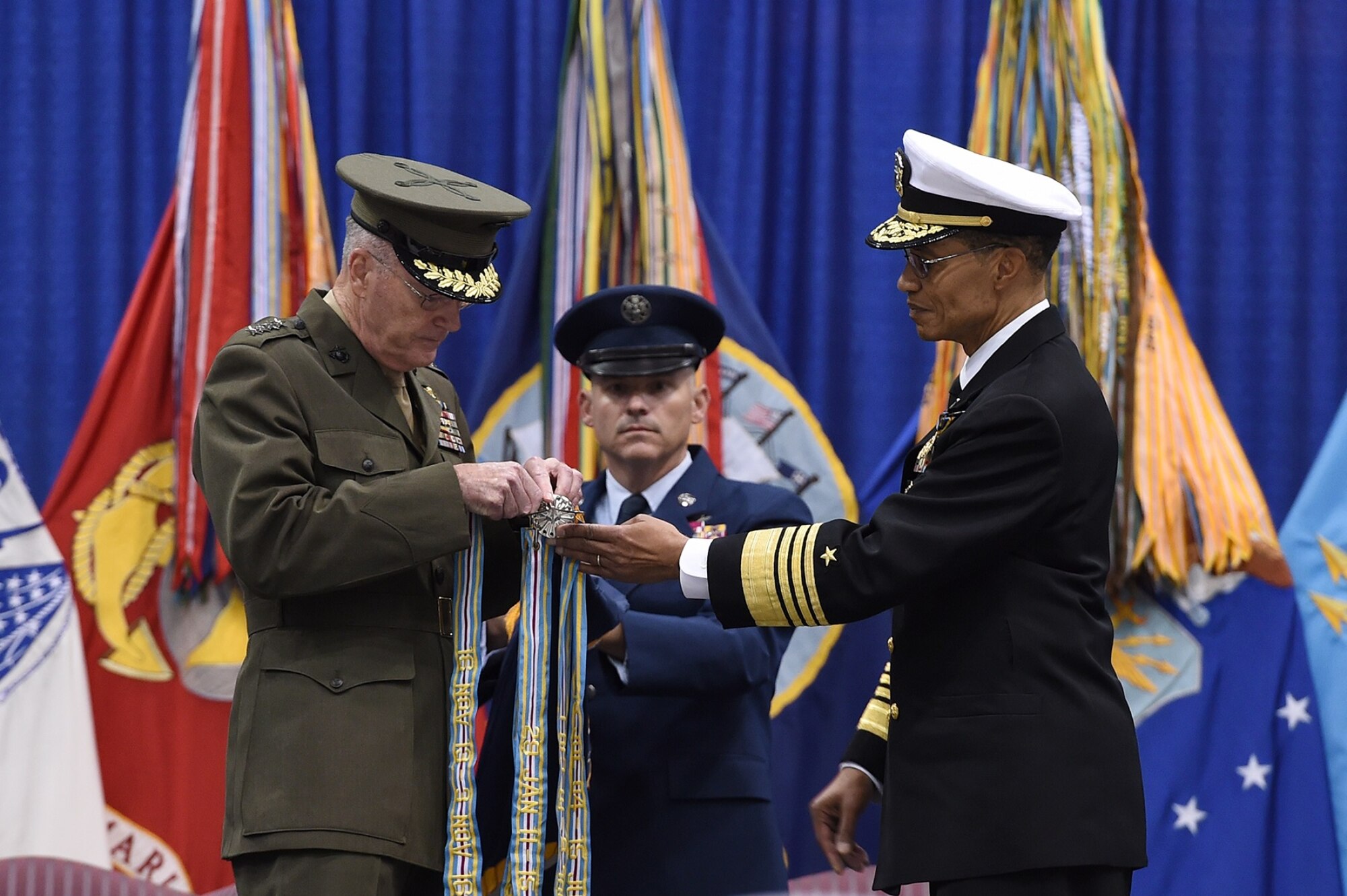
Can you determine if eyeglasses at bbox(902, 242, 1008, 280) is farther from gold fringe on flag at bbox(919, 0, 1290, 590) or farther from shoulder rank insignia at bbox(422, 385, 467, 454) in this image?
gold fringe on flag at bbox(919, 0, 1290, 590)

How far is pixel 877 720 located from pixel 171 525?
6.03 feet

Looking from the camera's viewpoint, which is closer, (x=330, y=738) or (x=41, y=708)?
(x=330, y=738)

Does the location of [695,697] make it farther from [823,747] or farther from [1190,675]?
[1190,675]

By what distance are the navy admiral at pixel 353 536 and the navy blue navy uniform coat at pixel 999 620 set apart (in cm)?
49

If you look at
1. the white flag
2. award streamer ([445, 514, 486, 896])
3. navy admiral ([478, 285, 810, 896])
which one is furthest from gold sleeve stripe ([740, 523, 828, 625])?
the white flag

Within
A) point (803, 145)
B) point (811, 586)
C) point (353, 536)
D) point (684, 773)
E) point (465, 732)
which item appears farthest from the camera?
point (803, 145)

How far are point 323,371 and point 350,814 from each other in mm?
615

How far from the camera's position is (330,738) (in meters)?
1.95

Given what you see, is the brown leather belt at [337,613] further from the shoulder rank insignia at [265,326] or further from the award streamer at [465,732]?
the shoulder rank insignia at [265,326]

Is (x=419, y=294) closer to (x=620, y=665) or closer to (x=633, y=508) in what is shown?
(x=620, y=665)

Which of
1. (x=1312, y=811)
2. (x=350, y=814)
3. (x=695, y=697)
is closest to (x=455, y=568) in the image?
(x=350, y=814)

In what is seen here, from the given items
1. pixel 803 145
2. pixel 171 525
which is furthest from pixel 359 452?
pixel 803 145

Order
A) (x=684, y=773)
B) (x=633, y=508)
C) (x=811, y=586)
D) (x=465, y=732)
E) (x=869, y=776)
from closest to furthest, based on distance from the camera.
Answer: (x=465, y=732), (x=811, y=586), (x=869, y=776), (x=684, y=773), (x=633, y=508)

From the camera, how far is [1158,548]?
3.33 meters
